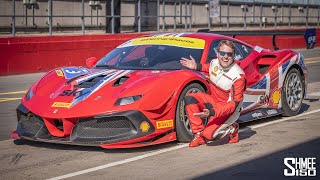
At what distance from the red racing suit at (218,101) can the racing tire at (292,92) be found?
2.11 m

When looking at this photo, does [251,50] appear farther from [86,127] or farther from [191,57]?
[86,127]

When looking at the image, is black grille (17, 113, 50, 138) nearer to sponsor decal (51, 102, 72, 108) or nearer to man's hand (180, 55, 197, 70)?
sponsor decal (51, 102, 72, 108)

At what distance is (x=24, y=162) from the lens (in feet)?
24.3

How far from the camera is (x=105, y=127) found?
7.74 meters

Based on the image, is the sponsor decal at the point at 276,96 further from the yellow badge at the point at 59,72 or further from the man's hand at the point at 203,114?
the yellow badge at the point at 59,72

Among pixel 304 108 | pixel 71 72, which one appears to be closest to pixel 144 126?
pixel 71 72

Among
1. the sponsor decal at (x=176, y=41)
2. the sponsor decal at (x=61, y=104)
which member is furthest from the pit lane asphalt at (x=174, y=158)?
the sponsor decal at (x=176, y=41)

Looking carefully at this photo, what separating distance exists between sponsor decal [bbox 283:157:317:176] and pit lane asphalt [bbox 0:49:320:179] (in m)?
0.06

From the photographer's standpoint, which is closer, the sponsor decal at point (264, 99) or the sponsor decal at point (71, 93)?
the sponsor decal at point (71, 93)

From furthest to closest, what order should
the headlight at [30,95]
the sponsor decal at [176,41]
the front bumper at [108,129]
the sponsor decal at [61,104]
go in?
the sponsor decal at [176,41]
the headlight at [30,95]
the sponsor decal at [61,104]
the front bumper at [108,129]

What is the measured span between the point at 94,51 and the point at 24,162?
14357 mm

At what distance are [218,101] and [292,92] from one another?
2438 mm

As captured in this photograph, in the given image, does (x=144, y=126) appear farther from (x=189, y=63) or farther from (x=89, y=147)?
(x=189, y=63)

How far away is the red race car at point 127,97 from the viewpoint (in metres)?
7.72
